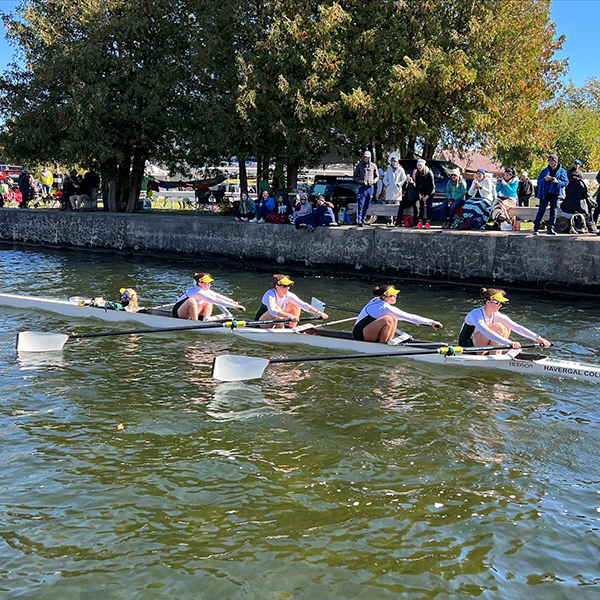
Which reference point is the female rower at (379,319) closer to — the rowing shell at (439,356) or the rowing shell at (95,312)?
the rowing shell at (439,356)

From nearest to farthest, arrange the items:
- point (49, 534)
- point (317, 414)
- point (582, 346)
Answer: point (49, 534) < point (317, 414) < point (582, 346)

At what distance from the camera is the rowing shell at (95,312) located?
45.2 ft

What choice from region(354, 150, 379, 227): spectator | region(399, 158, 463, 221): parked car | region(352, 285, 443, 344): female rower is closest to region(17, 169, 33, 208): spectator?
region(354, 150, 379, 227): spectator

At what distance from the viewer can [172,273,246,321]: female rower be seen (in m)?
13.4

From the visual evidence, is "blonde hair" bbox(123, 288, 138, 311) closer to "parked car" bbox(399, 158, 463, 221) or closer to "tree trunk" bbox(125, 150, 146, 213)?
"parked car" bbox(399, 158, 463, 221)

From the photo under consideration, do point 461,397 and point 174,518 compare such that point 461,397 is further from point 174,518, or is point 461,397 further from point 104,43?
point 104,43

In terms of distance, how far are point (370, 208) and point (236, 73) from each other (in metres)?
8.56

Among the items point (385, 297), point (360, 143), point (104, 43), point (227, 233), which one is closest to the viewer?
point (385, 297)

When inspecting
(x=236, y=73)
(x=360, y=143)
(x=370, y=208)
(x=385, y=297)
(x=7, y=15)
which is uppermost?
(x=7, y=15)

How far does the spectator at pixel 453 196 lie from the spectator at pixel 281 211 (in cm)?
566

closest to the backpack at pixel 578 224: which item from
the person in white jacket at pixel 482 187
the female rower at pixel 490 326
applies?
the person in white jacket at pixel 482 187

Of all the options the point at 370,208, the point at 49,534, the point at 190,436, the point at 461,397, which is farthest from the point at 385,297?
the point at 370,208

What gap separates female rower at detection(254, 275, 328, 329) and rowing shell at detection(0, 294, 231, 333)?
31.8 inches

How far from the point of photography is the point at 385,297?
37.8 feet
